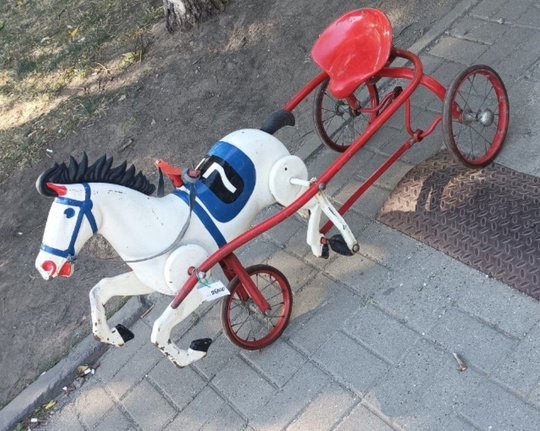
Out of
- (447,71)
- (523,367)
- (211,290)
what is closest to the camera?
(523,367)

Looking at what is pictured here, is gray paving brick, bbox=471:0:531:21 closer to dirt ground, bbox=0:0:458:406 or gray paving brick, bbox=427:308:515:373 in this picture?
dirt ground, bbox=0:0:458:406

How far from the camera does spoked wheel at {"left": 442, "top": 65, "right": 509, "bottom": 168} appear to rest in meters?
3.17

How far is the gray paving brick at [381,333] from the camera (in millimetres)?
3037

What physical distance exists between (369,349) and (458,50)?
244cm

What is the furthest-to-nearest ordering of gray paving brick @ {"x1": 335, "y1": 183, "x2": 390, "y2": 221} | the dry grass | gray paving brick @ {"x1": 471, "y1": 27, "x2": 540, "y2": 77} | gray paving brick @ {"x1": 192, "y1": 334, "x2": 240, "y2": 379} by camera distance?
1. the dry grass
2. gray paving brick @ {"x1": 471, "y1": 27, "x2": 540, "y2": 77}
3. gray paving brick @ {"x1": 335, "y1": 183, "x2": 390, "y2": 221}
4. gray paving brick @ {"x1": 192, "y1": 334, "x2": 240, "y2": 379}

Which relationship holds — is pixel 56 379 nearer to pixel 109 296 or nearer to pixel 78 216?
pixel 109 296

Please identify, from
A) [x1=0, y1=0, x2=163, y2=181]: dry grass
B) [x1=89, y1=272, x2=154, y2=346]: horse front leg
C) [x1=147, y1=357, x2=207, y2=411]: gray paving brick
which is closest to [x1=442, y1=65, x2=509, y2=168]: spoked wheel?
[x1=89, y1=272, x2=154, y2=346]: horse front leg

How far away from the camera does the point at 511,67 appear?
4.05 meters

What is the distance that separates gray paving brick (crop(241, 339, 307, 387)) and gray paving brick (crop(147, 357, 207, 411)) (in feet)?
1.02

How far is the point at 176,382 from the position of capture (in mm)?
3428

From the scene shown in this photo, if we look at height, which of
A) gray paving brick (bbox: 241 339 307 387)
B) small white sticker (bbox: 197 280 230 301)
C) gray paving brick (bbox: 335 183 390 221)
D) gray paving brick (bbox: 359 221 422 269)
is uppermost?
small white sticker (bbox: 197 280 230 301)

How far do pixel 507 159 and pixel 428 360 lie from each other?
137 centimetres

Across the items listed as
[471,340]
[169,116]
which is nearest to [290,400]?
[471,340]

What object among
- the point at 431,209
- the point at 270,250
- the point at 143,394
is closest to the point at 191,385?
the point at 143,394
